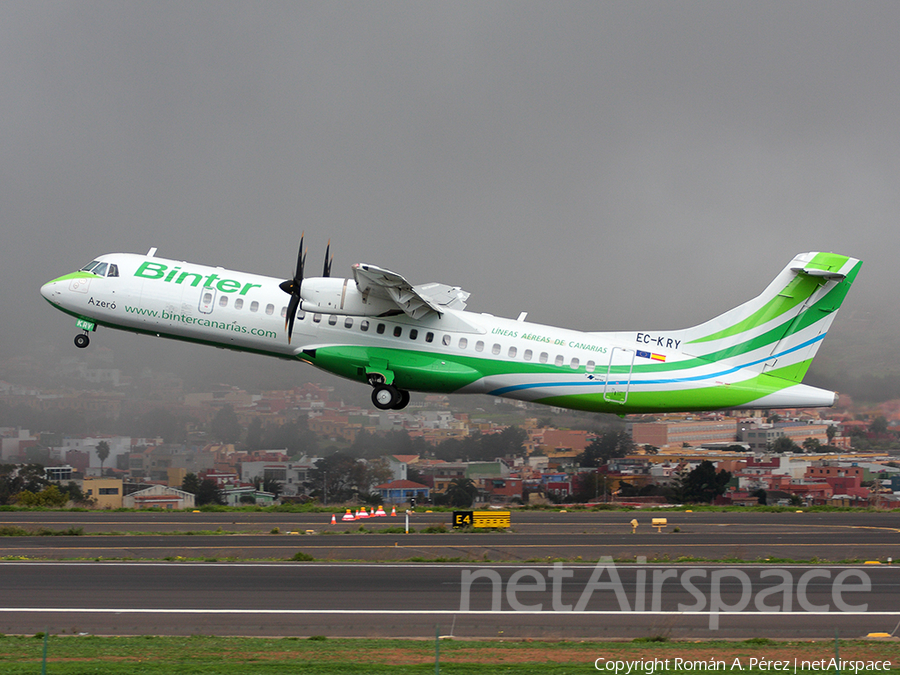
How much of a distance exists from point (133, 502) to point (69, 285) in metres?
27.9

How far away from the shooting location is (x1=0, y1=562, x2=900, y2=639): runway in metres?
21.2

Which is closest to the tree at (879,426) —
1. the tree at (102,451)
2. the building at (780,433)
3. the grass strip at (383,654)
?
the building at (780,433)

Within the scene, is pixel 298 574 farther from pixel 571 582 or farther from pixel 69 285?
pixel 69 285

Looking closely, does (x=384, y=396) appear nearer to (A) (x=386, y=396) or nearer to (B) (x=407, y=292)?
(A) (x=386, y=396)

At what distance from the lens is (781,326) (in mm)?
32969

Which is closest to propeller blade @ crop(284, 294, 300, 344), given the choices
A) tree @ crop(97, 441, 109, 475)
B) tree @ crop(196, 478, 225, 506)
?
tree @ crop(196, 478, 225, 506)

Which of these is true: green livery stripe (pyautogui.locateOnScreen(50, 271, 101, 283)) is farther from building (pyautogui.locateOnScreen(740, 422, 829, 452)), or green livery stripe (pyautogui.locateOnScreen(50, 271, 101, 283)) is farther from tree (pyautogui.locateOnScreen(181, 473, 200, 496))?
building (pyautogui.locateOnScreen(740, 422, 829, 452))

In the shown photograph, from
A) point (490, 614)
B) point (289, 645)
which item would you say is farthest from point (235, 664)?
point (490, 614)

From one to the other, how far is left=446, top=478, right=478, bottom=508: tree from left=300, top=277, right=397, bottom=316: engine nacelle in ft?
85.8

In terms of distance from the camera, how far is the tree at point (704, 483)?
190 feet

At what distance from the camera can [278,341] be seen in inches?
1344
